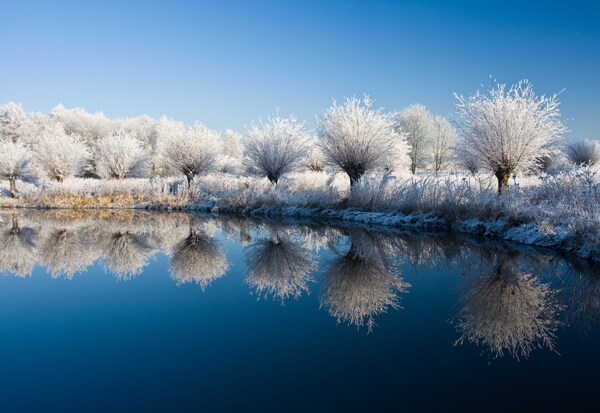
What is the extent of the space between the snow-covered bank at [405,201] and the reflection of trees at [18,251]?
9.26 m

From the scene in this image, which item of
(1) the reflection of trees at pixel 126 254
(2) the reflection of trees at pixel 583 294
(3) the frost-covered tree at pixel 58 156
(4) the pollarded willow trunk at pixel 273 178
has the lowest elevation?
(1) the reflection of trees at pixel 126 254

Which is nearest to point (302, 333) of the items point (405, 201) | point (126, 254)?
point (126, 254)

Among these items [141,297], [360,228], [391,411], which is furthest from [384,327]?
[360,228]

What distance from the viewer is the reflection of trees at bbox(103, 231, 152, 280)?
6516 millimetres

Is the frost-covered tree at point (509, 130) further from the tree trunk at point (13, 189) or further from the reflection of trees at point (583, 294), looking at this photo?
the tree trunk at point (13, 189)

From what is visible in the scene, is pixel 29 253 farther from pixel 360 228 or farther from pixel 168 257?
pixel 360 228

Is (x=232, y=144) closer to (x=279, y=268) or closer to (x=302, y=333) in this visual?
(x=279, y=268)

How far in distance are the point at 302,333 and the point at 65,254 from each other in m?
6.86

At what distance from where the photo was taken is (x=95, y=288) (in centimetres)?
541

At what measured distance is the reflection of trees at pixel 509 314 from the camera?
3.40 meters

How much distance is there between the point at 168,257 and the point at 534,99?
13.0 m

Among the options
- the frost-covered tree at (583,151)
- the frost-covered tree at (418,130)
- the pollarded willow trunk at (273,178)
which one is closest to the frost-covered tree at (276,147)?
the pollarded willow trunk at (273,178)

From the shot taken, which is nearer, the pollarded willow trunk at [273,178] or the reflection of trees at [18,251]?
the reflection of trees at [18,251]

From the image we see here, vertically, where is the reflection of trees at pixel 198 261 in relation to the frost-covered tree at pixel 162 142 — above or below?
below
